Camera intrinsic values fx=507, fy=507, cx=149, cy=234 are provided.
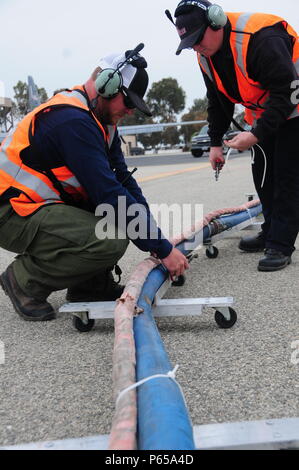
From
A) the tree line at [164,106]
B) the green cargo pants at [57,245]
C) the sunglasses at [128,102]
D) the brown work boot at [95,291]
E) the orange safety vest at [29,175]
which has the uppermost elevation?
the sunglasses at [128,102]

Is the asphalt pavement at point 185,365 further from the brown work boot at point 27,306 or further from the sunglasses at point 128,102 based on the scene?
the sunglasses at point 128,102

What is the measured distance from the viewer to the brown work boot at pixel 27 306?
9.34 ft

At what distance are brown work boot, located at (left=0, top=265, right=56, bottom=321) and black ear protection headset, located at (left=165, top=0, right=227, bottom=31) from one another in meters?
1.95

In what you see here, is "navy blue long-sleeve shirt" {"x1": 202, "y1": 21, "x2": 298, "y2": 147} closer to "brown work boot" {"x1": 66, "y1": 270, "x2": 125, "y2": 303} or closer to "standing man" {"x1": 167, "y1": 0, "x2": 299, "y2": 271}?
"standing man" {"x1": 167, "y1": 0, "x2": 299, "y2": 271}

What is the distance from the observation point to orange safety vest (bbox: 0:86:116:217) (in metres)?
2.65

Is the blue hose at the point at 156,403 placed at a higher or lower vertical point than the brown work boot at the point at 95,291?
higher

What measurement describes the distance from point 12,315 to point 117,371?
1534 millimetres

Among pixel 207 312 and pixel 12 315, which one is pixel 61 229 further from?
pixel 207 312

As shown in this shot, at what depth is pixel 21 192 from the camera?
8.88ft

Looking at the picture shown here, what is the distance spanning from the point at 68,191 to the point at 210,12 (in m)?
1.43

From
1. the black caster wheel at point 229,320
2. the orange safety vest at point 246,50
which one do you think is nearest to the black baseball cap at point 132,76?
the orange safety vest at point 246,50

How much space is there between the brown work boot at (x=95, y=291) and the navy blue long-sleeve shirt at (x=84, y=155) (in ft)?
1.77

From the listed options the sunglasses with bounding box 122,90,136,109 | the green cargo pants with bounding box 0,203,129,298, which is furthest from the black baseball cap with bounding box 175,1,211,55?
the green cargo pants with bounding box 0,203,129,298
